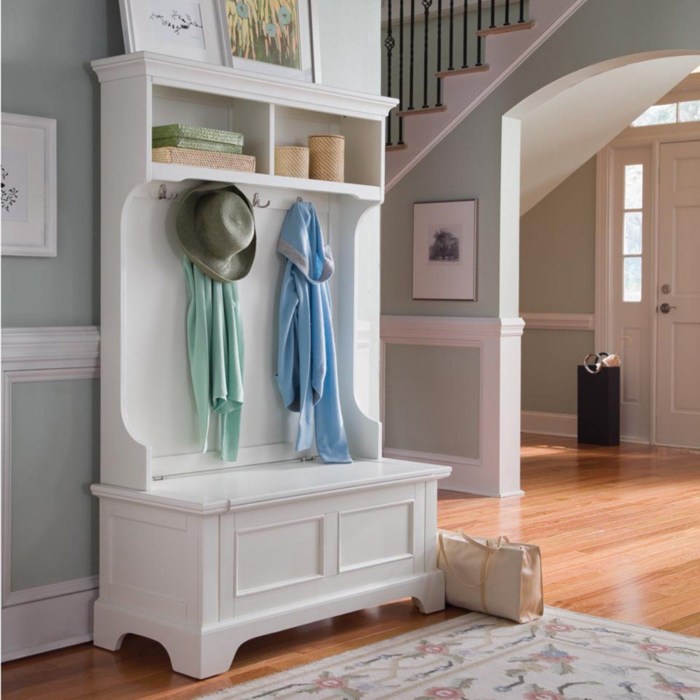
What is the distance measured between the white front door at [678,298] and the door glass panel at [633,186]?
19cm

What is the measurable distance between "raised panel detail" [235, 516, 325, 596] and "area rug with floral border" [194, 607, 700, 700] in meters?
0.26

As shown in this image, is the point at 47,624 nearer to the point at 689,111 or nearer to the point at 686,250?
the point at 686,250

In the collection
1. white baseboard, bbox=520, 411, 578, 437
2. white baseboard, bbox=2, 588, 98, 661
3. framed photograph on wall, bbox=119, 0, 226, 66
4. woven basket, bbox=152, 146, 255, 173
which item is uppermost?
framed photograph on wall, bbox=119, 0, 226, 66

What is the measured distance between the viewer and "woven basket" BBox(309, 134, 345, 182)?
3801mm

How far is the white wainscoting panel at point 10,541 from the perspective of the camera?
3.20 m

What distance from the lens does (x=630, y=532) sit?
509 cm

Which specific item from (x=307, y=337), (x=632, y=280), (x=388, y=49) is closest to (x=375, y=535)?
(x=307, y=337)

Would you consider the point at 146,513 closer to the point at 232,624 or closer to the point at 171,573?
the point at 171,573

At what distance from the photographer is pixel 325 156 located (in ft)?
12.5

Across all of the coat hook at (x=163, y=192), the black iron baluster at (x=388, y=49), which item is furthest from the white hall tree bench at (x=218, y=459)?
the black iron baluster at (x=388, y=49)

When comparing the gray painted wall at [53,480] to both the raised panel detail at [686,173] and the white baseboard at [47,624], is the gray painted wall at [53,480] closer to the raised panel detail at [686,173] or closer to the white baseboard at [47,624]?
the white baseboard at [47,624]

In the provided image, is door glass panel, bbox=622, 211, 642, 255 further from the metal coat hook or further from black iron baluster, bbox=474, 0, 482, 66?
the metal coat hook

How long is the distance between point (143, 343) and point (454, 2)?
13.2 feet

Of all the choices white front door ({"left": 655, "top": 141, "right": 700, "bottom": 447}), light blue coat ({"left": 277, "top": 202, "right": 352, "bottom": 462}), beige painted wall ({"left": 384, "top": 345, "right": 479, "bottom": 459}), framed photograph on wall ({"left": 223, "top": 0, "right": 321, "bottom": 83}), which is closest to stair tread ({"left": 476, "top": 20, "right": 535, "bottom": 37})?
beige painted wall ({"left": 384, "top": 345, "right": 479, "bottom": 459})
